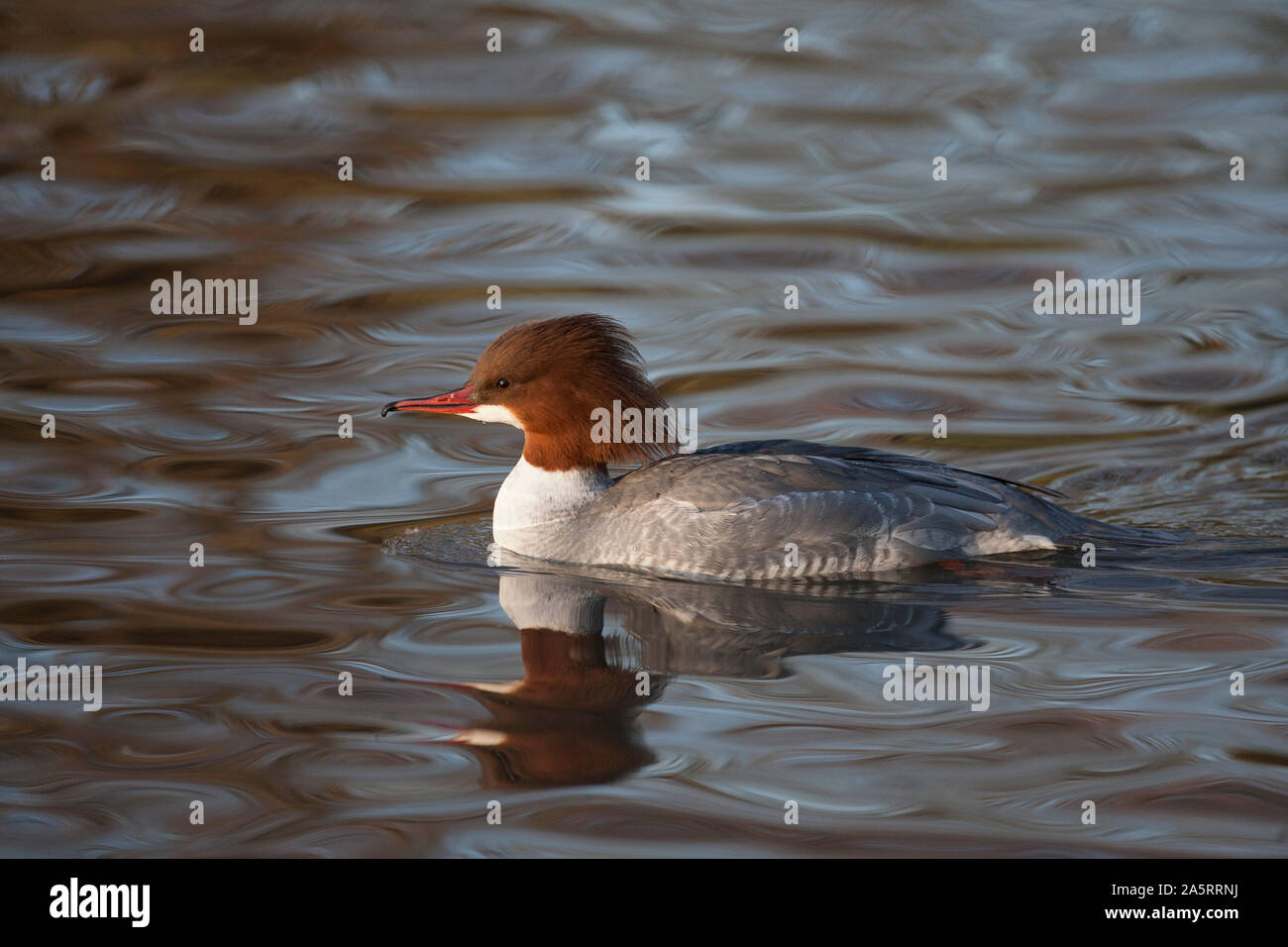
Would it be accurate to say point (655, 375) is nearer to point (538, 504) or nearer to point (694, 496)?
point (538, 504)

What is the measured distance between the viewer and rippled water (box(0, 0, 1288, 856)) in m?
5.46

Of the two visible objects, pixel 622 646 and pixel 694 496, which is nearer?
pixel 622 646

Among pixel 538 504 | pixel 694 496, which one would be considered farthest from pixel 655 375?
pixel 694 496

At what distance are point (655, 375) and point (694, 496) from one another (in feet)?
9.92

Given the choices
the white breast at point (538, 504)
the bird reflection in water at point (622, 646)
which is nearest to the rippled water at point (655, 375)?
the bird reflection in water at point (622, 646)

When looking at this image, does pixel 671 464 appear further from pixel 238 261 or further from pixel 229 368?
pixel 238 261

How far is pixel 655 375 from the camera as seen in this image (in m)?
10.4

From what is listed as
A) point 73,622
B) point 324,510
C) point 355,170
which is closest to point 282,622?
point 73,622

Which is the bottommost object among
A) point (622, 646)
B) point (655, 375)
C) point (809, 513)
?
point (622, 646)

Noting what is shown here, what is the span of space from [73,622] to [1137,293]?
8085 millimetres

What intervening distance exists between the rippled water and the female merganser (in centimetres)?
22

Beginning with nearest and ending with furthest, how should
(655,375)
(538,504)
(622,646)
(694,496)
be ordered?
1. (622,646)
2. (694,496)
3. (538,504)
4. (655,375)

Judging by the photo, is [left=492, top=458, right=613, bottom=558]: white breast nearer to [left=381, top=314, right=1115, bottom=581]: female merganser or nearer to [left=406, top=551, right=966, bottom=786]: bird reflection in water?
[left=381, top=314, right=1115, bottom=581]: female merganser

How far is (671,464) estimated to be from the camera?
25.2ft
